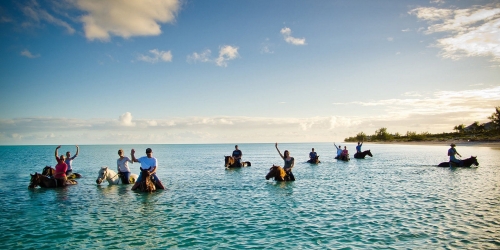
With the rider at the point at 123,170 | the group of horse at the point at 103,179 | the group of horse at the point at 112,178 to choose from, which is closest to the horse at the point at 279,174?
the group of horse at the point at 112,178

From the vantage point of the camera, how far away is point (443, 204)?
18062 mm

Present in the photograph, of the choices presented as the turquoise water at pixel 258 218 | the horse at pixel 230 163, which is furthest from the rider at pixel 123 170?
the horse at pixel 230 163

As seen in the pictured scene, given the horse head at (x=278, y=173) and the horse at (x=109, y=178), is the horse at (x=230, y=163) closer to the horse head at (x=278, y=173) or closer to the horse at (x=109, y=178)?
the horse head at (x=278, y=173)

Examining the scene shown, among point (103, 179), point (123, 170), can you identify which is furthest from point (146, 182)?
point (103, 179)

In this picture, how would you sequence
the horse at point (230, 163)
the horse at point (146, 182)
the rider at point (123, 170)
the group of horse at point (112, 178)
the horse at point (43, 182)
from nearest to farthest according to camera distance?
1. the horse at point (146, 182)
2. the group of horse at point (112, 178)
3. the horse at point (43, 182)
4. the rider at point (123, 170)
5. the horse at point (230, 163)

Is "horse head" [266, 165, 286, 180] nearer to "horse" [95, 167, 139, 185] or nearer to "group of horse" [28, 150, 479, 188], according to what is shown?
"group of horse" [28, 150, 479, 188]

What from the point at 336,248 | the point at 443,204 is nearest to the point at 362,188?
the point at 443,204

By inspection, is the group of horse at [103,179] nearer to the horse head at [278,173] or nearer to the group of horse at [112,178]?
the group of horse at [112,178]

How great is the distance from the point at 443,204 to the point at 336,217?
7.15 meters

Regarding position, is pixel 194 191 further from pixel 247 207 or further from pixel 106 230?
pixel 106 230

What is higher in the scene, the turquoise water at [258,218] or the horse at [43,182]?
the horse at [43,182]

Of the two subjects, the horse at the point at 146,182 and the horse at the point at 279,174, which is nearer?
the horse at the point at 146,182

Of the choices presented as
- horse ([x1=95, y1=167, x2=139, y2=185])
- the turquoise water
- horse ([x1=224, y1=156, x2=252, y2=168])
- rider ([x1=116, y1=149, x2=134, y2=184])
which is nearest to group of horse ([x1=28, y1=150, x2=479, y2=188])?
horse ([x1=95, y1=167, x2=139, y2=185])

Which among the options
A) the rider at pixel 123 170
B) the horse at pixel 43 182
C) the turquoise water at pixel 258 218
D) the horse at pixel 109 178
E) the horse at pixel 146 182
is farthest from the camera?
the horse at pixel 109 178
